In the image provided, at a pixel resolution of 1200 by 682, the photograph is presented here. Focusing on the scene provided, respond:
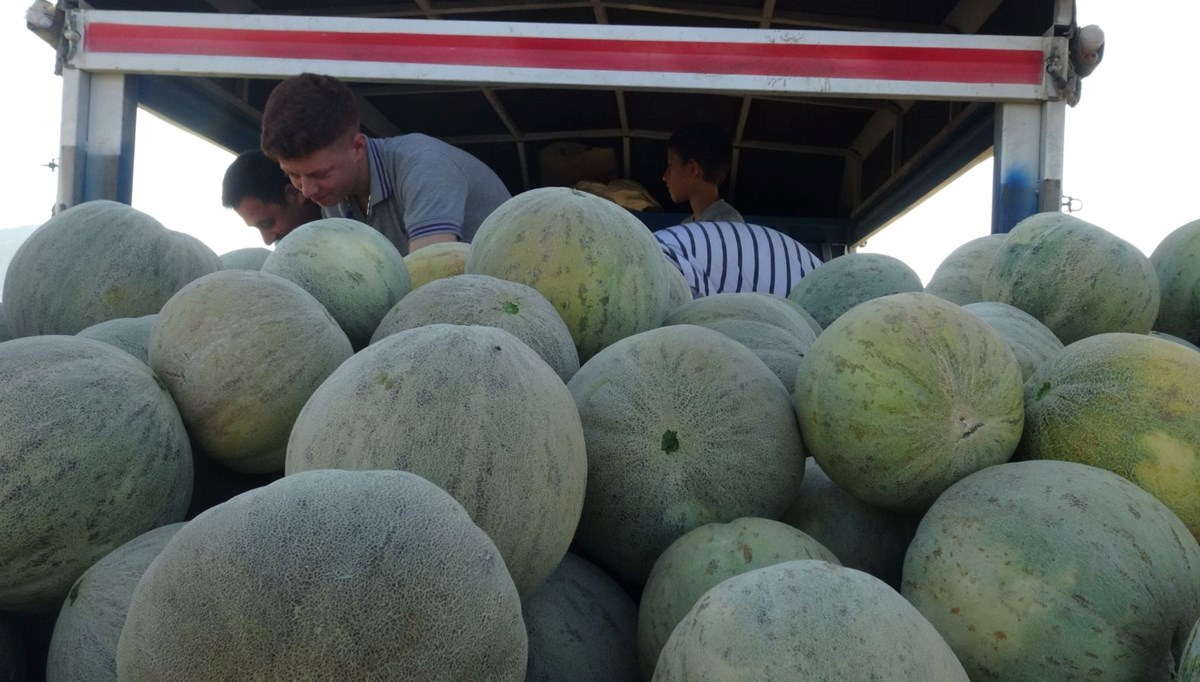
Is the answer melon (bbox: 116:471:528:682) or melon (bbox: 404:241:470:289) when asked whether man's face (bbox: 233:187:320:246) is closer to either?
melon (bbox: 404:241:470:289)

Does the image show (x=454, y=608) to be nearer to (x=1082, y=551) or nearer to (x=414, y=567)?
(x=414, y=567)

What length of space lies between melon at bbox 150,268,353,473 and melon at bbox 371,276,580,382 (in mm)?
203

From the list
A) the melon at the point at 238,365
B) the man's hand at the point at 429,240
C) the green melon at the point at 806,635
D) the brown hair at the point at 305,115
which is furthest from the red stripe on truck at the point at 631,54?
the green melon at the point at 806,635

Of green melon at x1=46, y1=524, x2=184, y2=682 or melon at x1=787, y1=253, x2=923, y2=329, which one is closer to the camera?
green melon at x1=46, y1=524, x2=184, y2=682

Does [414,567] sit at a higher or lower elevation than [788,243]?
lower

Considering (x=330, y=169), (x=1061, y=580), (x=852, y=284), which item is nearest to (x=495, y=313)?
(x=1061, y=580)

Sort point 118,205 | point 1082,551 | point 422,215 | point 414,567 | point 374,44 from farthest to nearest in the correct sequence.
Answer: point 374,44 < point 422,215 < point 118,205 < point 1082,551 < point 414,567

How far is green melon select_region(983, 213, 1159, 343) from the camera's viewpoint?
2.23 metres

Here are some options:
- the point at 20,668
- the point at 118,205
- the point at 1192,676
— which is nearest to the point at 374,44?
the point at 118,205

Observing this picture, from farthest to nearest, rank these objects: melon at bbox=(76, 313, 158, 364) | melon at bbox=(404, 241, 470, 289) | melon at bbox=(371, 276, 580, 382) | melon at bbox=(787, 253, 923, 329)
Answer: melon at bbox=(787, 253, 923, 329), melon at bbox=(404, 241, 470, 289), melon at bbox=(76, 313, 158, 364), melon at bbox=(371, 276, 580, 382)

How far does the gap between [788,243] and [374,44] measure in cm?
211

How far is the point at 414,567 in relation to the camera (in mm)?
970

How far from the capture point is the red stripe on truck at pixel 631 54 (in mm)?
4074

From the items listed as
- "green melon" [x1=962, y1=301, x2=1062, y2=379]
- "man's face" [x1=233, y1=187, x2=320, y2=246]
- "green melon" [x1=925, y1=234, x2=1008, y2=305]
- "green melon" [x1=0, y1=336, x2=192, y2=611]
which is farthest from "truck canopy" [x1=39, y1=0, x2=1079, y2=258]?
"green melon" [x1=0, y1=336, x2=192, y2=611]
